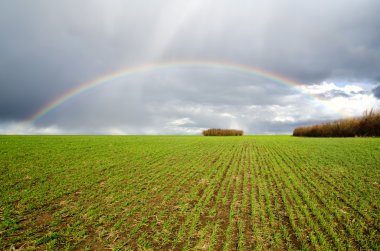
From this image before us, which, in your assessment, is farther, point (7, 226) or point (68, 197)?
point (68, 197)

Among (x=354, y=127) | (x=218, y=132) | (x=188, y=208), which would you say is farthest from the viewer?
(x=218, y=132)

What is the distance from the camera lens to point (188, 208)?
6473 millimetres

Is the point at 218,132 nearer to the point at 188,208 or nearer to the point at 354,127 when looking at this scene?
the point at 354,127

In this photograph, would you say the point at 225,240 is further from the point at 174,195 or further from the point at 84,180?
the point at 84,180

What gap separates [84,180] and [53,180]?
1.15 metres

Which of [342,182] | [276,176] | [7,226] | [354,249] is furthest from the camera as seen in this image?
[276,176]

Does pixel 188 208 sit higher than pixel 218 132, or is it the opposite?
pixel 218 132

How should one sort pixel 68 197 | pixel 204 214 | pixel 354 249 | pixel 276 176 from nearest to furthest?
pixel 354 249 → pixel 204 214 → pixel 68 197 → pixel 276 176

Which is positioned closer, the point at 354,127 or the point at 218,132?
the point at 354,127

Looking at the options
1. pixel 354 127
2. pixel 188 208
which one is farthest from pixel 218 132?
pixel 188 208

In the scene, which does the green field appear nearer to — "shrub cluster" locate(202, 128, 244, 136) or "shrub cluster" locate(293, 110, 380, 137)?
"shrub cluster" locate(293, 110, 380, 137)

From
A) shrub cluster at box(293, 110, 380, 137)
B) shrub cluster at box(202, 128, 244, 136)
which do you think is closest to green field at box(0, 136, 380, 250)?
shrub cluster at box(293, 110, 380, 137)

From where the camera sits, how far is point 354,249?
4402mm

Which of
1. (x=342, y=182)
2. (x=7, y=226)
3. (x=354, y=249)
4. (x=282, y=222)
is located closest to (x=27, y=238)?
(x=7, y=226)
